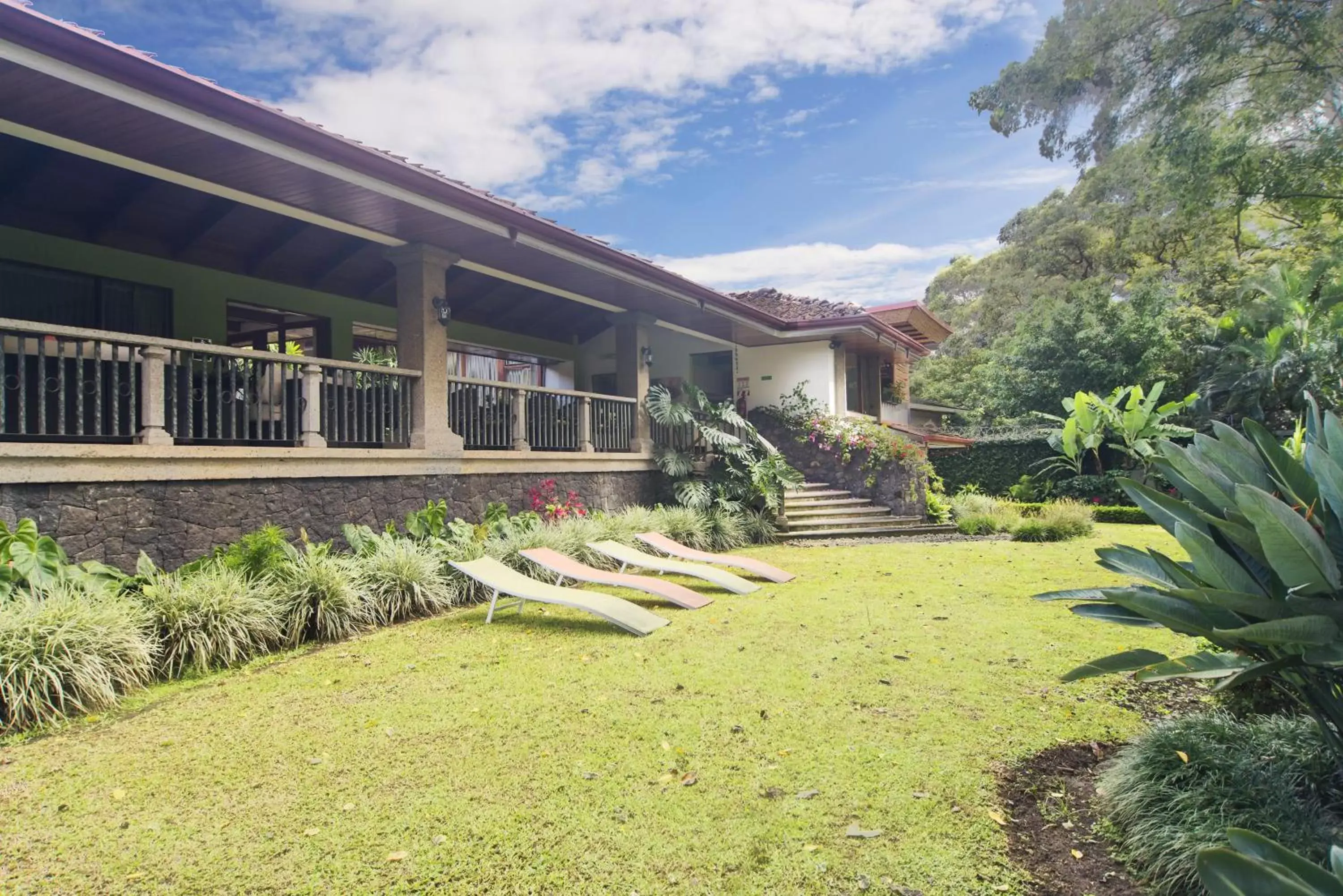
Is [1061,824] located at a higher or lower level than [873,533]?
lower

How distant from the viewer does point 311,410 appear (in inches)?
322

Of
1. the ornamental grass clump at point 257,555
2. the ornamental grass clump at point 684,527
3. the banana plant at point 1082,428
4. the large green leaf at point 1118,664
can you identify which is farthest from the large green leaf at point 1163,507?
the banana plant at point 1082,428

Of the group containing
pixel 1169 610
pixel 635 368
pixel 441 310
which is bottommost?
pixel 1169 610

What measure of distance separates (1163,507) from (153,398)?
25.7 ft

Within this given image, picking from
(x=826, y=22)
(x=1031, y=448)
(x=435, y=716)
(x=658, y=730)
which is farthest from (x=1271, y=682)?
(x=1031, y=448)

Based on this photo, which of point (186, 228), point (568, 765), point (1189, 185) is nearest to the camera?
point (568, 765)

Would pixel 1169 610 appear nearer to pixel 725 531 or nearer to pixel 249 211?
pixel 249 211

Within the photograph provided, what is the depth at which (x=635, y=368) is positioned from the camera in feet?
45.7

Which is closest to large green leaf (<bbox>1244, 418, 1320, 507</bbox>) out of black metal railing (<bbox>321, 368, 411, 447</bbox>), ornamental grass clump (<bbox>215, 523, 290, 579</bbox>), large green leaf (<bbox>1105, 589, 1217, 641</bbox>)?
large green leaf (<bbox>1105, 589, 1217, 641</bbox>)

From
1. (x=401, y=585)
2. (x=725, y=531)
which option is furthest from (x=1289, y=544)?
(x=725, y=531)

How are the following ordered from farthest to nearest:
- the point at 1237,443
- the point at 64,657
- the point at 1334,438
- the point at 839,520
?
the point at 839,520
the point at 64,657
the point at 1237,443
the point at 1334,438

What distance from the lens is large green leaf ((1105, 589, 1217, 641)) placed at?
8.15ft

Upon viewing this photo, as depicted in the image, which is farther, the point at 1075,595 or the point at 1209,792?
the point at 1075,595

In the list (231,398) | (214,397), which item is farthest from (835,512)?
(214,397)
